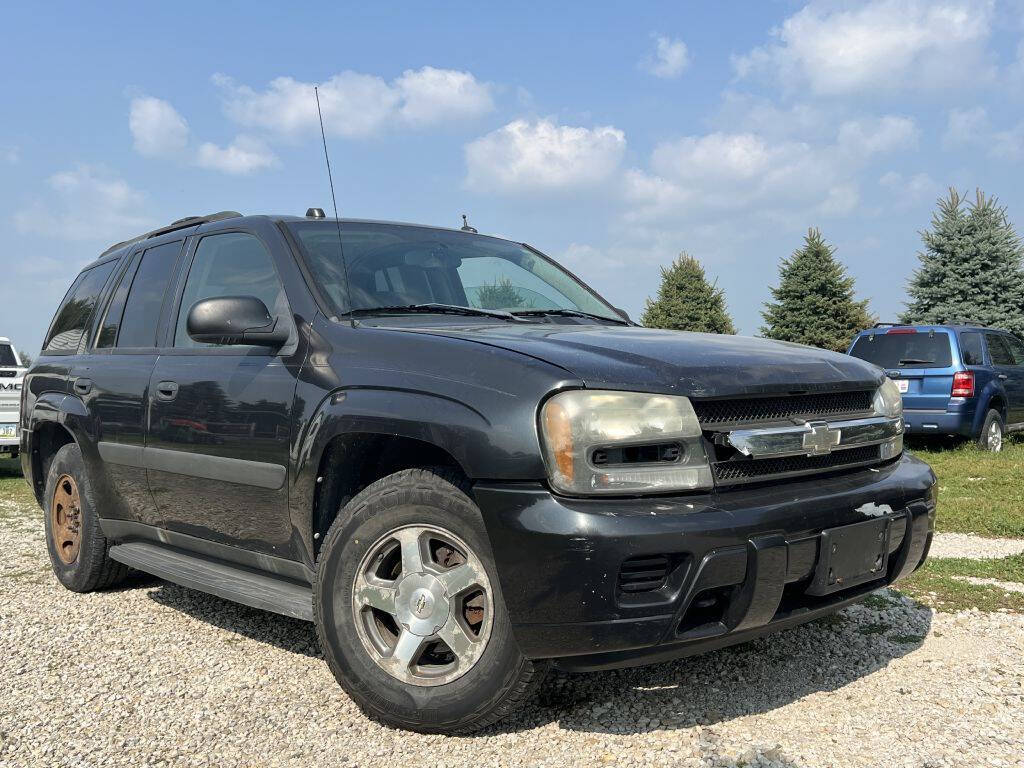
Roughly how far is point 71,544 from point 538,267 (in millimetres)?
2957

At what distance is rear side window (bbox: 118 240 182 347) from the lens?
4.39 m

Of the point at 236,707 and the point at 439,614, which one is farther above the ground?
the point at 439,614

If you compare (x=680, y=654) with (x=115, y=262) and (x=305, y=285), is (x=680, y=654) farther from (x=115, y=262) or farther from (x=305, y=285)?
(x=115, y=262)

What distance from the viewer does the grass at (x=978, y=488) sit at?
6664 millimetres

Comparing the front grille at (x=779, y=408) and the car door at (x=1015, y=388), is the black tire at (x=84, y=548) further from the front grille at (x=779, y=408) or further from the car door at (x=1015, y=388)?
the car door at (x=1015, y=388)

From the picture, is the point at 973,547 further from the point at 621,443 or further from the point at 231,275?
the point at 231,275

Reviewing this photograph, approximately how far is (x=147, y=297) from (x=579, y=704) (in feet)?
9.53

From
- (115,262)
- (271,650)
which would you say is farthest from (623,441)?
(115,262)

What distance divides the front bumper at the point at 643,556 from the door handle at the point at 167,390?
184cm

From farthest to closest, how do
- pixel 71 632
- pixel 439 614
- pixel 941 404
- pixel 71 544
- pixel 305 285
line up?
pixel 941 404
pixel 71 544
pixel 71 632
pixel 305 285
pixel 439 614

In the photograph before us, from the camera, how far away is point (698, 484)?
2.60 meters

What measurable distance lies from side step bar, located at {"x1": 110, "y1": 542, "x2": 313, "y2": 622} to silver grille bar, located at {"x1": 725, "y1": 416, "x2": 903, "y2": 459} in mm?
1571

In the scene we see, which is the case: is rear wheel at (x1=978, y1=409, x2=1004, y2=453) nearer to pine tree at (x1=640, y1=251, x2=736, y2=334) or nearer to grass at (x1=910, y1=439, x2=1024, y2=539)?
grass at (x1=910, y1=439, x2=1024, y2=539)

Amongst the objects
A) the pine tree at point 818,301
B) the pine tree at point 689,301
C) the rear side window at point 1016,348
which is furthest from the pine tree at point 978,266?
the rear side window at point 1016,348
